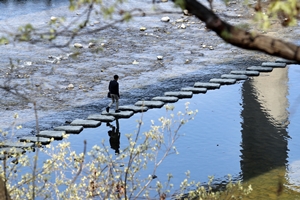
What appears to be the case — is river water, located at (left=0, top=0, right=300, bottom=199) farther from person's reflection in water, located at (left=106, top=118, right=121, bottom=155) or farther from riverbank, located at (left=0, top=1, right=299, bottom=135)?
riverbank, located at (left=0, top=1, right=299, bottom=135)

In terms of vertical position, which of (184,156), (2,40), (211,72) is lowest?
(184,156)

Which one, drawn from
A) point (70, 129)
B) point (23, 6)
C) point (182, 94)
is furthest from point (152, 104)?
point (23, 6)

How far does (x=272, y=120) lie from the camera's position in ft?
40.4

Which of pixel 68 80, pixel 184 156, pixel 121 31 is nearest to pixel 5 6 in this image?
pixel 121 31

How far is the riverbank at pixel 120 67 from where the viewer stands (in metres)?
13.4

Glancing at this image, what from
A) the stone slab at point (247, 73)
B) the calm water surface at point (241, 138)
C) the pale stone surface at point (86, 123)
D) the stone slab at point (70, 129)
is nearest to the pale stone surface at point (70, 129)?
the stone slab at point (70, 129)

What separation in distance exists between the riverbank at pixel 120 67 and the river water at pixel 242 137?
1231 mm

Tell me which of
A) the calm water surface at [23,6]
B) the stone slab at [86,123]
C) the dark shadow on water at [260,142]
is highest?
the calm water surface at [23,6]

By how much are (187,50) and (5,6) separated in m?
9.18

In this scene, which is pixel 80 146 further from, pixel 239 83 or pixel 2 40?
pixel 2 40

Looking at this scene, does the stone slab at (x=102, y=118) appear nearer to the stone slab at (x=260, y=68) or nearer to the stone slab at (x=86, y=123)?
the stone slab at (x=86, y=123)

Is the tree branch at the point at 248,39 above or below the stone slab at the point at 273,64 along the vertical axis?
above

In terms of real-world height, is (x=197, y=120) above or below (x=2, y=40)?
below

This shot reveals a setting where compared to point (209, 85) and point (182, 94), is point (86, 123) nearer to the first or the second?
point (182, 94)
